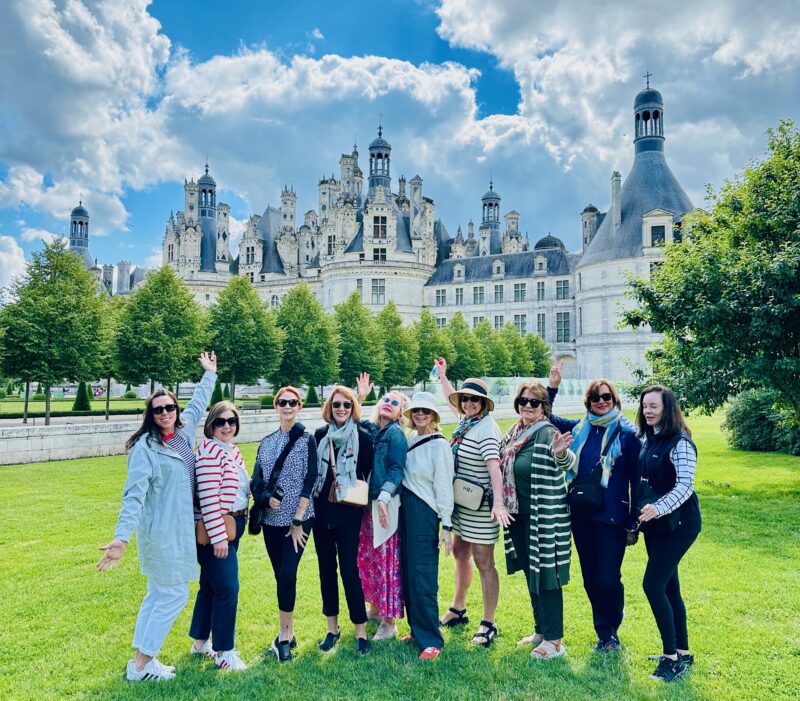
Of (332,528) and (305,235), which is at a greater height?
(305,235)

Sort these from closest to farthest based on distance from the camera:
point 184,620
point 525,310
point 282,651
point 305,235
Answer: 1. point 282,651
2. point 184,620
3. point 525,310
4. point 305,235

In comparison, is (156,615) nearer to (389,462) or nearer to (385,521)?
(385,521)

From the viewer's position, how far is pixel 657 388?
4637 millimetres

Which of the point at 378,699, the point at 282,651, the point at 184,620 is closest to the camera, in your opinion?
the point at 378,699

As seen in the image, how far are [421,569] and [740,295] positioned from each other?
8.59 m

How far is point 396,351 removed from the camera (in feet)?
130

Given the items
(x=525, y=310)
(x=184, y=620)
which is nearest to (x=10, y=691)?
(x=184, y=620)

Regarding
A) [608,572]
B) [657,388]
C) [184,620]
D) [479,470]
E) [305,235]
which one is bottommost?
[184,620]

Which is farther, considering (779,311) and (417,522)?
(779,311)

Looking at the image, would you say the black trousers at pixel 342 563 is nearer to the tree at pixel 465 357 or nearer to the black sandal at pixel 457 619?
the black sandal at pixel 457 619

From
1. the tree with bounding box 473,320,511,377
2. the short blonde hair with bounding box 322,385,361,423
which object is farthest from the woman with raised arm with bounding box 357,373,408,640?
the tree with bounding box 473,320,511,377

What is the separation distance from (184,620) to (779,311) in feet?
32.3

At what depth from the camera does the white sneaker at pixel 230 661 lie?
14.4ft

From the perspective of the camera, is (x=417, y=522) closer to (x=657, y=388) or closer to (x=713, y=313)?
(x=657, y=388)
